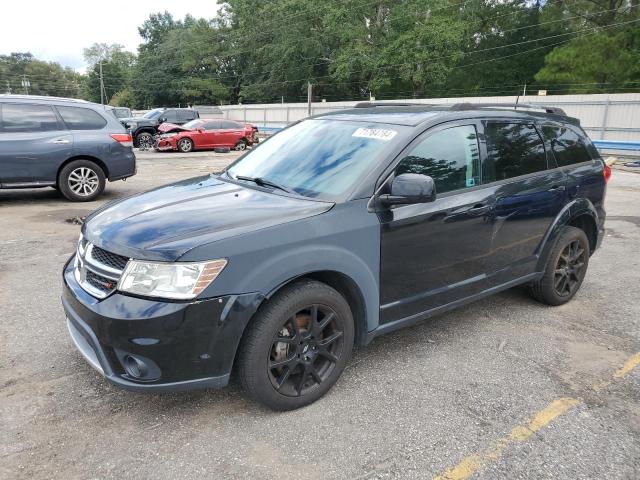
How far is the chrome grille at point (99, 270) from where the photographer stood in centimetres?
273

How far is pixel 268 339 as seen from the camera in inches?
109

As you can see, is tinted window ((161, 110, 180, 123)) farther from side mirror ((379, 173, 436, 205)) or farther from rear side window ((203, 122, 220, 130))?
side mirror ((379, 173, 436, 205))

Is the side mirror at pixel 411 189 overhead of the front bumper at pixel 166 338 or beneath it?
overhead

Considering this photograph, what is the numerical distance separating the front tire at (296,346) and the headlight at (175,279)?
1.21 ft

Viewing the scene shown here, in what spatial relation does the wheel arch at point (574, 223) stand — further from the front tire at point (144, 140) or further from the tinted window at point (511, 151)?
the front tire at point (144, 140)

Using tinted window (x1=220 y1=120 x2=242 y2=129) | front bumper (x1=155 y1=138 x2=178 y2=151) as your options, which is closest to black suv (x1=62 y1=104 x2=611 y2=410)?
front bumper (x1=155 y1=138 x2=178 y2=151)

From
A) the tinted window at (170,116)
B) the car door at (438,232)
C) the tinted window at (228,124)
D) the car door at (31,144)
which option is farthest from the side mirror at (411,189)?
the tinted window at (170,116)

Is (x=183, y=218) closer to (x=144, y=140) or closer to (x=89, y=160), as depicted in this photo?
(x=89, y=160)

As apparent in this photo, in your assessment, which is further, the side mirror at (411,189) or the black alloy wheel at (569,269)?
the black alloy wheel at (569,269)

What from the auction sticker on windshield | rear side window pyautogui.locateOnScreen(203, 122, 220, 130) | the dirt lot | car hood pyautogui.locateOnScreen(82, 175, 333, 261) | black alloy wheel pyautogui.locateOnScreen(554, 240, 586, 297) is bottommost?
the dirt lot

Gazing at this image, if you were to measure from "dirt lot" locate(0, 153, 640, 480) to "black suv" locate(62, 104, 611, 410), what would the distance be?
1.03ft

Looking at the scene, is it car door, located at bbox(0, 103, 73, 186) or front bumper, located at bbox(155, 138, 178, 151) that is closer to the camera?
car door, located at bbox(0, 103, 73, 186)

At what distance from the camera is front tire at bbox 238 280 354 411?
2770 mm

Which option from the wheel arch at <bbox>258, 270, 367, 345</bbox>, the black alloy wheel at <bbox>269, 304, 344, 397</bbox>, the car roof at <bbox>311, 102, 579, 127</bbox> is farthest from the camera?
the car roof at <bbox>311, 102, 579, 127</bbox>
